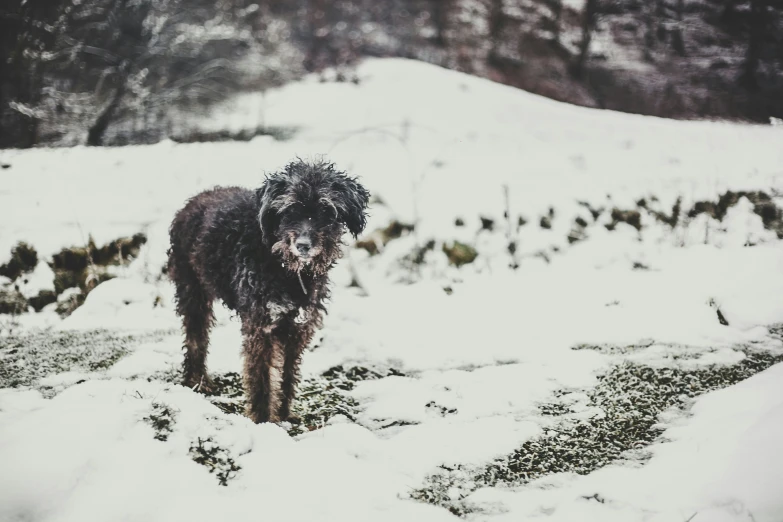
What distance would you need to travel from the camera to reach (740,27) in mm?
4727

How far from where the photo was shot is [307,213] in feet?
10.6

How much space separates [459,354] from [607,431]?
170 cm

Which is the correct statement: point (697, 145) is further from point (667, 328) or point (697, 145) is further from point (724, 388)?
point (724, 388)

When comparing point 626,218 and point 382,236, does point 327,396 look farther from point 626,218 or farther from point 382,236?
point 626,218

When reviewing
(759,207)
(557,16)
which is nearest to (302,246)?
(759,207)

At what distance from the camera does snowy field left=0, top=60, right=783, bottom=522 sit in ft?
6.86

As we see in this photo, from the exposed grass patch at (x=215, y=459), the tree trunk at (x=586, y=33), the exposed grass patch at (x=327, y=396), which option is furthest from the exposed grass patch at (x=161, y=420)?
the tree trunk at (x=586, y=33)

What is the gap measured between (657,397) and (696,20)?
4502 mm

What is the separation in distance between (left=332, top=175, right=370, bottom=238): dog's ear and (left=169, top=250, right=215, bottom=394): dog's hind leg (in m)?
1.42

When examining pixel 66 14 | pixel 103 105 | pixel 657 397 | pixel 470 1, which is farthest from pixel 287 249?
pixel 470 1

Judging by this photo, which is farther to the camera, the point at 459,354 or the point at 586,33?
the point at 586,33

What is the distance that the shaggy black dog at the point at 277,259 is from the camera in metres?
3.18

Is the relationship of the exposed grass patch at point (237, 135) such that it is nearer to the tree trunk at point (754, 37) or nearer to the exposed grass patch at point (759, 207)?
the exposed grass patch at point (759, 207)

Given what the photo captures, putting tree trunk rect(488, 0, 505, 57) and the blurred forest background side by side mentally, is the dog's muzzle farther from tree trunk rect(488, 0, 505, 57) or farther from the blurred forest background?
A: tree trunk rect(488, 0, 505, 57)
